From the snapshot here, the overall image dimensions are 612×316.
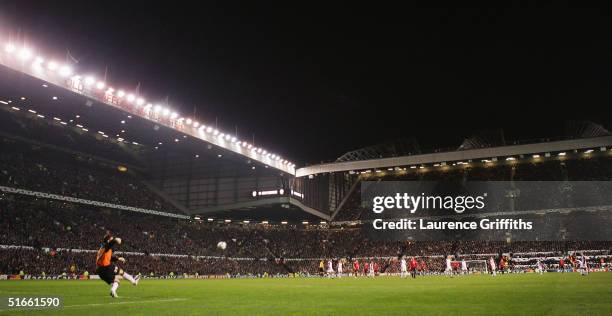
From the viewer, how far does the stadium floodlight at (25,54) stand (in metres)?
34.1

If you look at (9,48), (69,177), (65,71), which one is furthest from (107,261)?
(69,177)

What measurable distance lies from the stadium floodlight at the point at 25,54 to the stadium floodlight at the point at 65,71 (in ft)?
8.62

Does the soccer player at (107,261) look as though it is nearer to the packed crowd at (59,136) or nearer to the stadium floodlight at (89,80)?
the stadium floodlight at (89,80)

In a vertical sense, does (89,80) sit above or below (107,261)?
above

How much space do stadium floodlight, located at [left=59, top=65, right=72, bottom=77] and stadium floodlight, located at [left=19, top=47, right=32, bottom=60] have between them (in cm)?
263

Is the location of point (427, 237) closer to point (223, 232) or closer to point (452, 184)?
point (452, 184)

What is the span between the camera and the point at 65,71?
37500mm

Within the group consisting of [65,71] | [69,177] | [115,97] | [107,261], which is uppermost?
[65,71]

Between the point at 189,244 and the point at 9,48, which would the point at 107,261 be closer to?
the point at 9,48

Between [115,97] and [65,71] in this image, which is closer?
[65,71]

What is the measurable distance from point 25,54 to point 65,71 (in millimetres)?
3326

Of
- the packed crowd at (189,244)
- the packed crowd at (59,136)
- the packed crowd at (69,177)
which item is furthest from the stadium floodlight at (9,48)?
the packed crowd at (59,136)

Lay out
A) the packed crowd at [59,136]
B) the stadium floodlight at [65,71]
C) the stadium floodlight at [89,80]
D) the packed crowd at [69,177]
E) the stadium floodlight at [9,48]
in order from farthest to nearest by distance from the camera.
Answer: the packed crowd at [59,136] < the packed crowd at [69,177] < the stadium floodlight at [89,80] < the stadium floodlight at [65,71] < the stadium floodlight at [9,48]

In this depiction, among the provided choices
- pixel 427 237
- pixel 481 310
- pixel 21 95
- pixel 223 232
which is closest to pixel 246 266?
pixel 223 232
